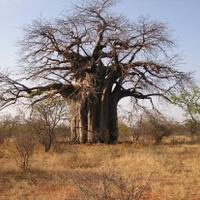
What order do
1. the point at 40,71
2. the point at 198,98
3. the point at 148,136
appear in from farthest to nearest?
the point at 198,98 < the point at 148,136 < the point at 40,71

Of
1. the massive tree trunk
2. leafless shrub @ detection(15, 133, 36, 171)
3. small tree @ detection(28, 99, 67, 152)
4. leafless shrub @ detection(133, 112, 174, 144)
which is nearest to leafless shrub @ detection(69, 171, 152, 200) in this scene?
leafless shrub @ detection(15, 133, 36, 171)

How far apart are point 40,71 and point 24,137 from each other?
692 cm

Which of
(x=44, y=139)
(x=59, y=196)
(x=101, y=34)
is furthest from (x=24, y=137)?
(x=101, y=34)

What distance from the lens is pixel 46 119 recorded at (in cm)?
1814

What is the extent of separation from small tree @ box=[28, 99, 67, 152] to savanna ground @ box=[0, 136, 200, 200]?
2.34m

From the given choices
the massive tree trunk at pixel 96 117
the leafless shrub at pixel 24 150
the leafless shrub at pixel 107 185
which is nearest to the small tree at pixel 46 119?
the massive tree trunk at pixel 96 117

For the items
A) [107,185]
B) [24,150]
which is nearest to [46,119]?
[24,150]

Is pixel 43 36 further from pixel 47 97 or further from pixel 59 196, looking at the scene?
pixel 59 196

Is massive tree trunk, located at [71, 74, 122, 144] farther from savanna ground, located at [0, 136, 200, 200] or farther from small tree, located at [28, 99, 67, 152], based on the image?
savanna ground, located at [0, 136, 200, 200]

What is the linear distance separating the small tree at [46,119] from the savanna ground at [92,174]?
2340mm

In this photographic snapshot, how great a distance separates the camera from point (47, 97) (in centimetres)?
1967

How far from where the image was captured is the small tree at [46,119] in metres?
17.0

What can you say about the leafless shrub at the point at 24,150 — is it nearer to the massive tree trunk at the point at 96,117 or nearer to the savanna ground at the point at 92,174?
the savanna ground at the point at 92,174

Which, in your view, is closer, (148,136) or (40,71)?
(40,71)
